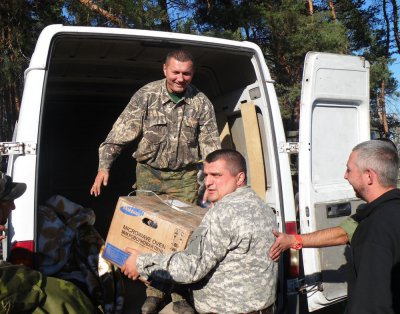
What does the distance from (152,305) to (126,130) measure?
47.6 inches

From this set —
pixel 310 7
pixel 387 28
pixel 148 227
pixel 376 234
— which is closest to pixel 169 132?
pixel 148 227

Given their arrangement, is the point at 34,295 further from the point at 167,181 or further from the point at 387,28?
the point at 387,28

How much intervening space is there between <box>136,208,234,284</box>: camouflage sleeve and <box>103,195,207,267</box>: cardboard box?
142mm

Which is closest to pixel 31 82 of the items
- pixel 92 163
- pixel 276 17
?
pixel 92 163

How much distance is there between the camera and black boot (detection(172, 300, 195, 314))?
3.06m

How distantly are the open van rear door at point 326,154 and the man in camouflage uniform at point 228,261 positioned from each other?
0.78 m

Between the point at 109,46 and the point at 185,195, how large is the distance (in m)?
1.37

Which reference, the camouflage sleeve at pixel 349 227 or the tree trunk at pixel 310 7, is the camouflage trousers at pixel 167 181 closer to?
the camouflage sleeve at pixel 349 227

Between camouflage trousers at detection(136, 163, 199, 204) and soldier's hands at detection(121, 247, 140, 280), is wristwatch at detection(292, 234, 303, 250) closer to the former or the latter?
soldier's hands at detection(121, 247, 140, 280)

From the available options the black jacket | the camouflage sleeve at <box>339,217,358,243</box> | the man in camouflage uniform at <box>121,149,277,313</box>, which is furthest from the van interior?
the black jacket

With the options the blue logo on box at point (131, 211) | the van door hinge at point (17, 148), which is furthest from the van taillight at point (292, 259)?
the van door hinge at point (17, 148)

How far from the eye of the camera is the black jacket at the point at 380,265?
199cm

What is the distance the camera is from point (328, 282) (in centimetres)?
333

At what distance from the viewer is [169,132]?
359cm
